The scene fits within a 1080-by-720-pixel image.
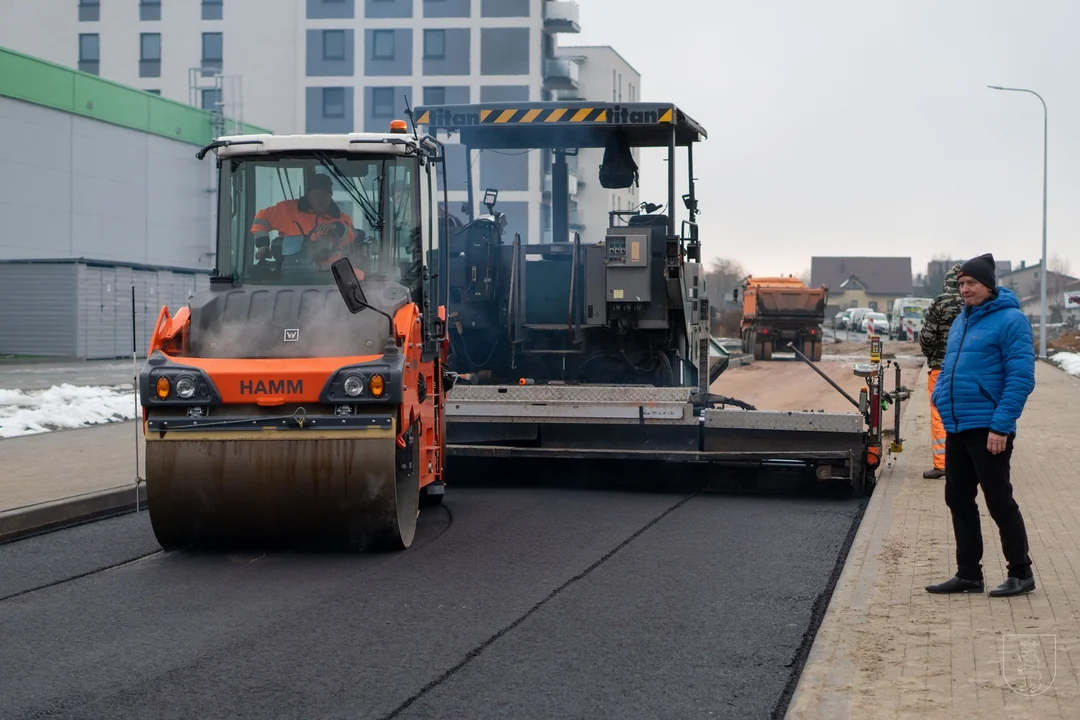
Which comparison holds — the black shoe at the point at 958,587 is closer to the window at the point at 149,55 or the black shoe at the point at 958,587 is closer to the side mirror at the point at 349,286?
the side mirror at the point at 349,286

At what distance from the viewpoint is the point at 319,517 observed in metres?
7.79

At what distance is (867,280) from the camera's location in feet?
457

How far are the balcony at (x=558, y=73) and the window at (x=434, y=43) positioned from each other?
15.5ft

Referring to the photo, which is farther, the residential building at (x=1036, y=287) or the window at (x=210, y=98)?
the residential building at (x=1036, y=287)

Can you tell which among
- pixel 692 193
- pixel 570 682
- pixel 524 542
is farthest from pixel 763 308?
pixel 570 682

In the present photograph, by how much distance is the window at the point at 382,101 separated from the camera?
62.3 metres

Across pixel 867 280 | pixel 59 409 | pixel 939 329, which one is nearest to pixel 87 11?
pixel 59 409

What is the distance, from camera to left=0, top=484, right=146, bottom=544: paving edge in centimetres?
933

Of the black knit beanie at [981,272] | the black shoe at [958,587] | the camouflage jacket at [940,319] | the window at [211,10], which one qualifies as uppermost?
the window at [211,10]

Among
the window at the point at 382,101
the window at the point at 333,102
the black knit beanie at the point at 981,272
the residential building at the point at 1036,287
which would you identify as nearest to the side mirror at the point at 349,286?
the black knit beanie at the point at 981,272

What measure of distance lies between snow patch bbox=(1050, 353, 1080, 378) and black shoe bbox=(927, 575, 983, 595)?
27003 mm

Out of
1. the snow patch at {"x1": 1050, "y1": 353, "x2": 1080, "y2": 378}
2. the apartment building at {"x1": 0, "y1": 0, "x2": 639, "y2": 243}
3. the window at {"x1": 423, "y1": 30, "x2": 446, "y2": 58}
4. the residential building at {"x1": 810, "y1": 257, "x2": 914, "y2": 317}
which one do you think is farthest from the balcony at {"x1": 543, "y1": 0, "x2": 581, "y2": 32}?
the residential building at {"x1": 810, "y1": 257, "x2": 914, "y2": 317}

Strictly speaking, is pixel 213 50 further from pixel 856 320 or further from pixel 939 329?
pixel 939 329

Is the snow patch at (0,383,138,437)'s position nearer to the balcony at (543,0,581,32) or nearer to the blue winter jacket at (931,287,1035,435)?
the blue winter jacket at (931,287,1035,435)
